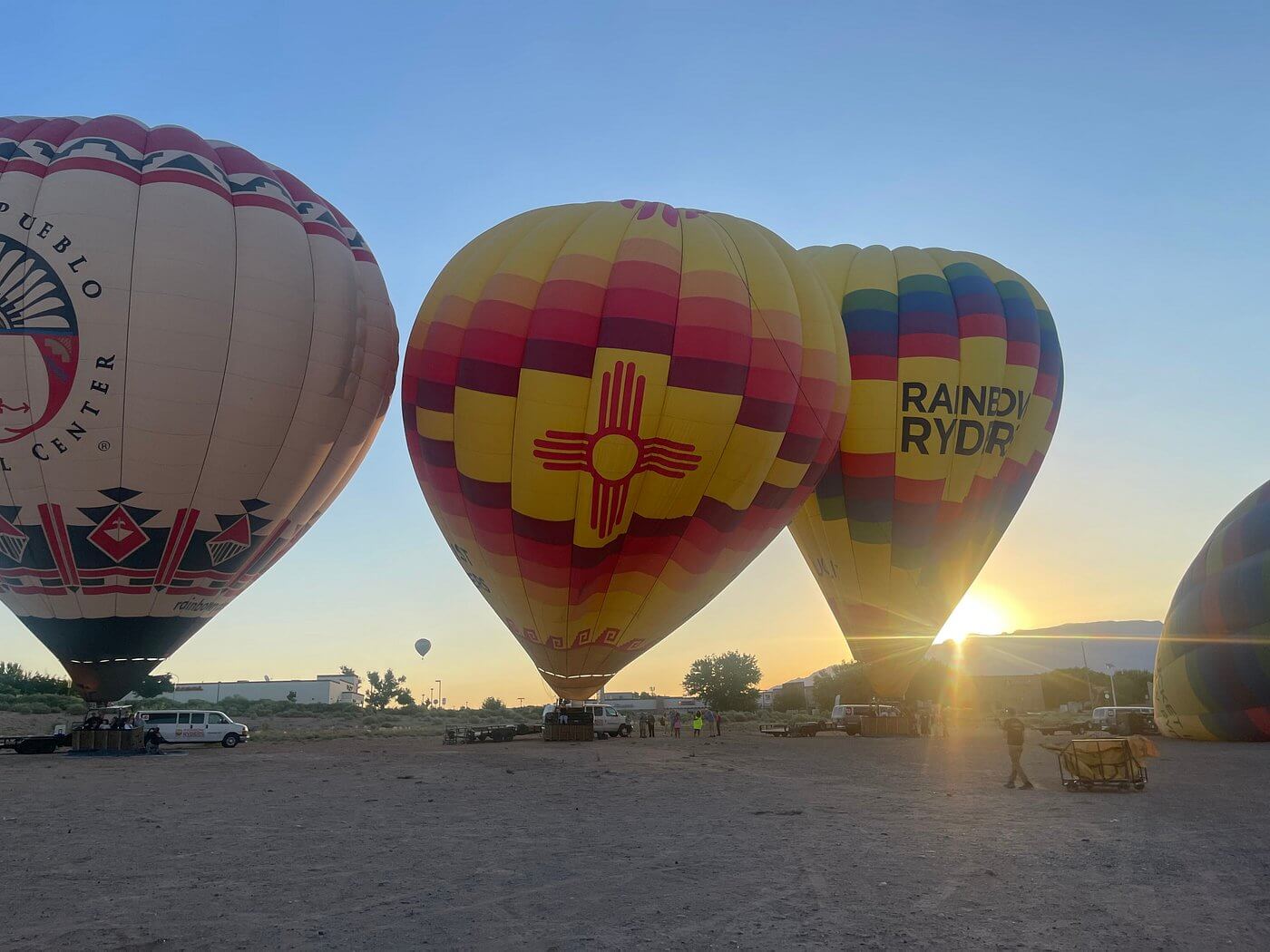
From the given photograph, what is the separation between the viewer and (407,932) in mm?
5164

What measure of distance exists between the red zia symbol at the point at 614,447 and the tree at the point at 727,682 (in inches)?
1925

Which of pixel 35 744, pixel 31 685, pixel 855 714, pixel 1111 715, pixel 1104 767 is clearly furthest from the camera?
pixel 31 685

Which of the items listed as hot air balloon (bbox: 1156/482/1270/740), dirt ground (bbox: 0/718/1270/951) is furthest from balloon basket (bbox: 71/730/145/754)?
hot air balloon (bbox: 1156/482/1270/740)

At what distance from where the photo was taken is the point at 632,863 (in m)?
7.07

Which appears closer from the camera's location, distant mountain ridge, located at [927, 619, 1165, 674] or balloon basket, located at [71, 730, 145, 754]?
balloon basket, located at [71, 730, 145, 754]

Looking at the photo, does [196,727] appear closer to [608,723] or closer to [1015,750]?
[608,723]

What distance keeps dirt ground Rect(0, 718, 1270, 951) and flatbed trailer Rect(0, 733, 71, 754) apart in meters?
8.09

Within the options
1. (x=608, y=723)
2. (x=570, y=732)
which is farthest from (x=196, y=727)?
(x=608, y=723)

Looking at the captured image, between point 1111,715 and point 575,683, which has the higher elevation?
point 575,683

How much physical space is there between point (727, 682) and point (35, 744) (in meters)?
47.0

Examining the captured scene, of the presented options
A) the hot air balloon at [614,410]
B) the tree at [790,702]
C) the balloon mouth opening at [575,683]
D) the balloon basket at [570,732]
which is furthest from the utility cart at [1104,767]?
the tree at [790,702]

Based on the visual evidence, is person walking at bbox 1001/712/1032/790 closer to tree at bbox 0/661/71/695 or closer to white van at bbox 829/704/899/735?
white van at bbox 829/704/899/735

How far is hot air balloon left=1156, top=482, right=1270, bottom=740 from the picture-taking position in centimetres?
1773

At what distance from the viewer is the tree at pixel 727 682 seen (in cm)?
6134
